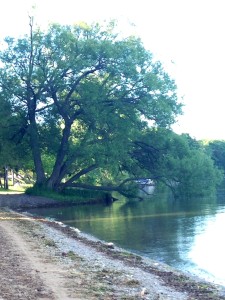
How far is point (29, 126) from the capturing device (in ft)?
164

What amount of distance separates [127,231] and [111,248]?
7.14 meters

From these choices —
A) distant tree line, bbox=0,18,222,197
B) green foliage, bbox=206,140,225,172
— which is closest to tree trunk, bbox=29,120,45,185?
distant tree line, bbox=0,18,222,197

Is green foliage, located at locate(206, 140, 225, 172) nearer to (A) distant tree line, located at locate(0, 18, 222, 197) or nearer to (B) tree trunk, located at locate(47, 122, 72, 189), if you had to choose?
(A) distant tree line, located at locate(0, 18, 222, 197)

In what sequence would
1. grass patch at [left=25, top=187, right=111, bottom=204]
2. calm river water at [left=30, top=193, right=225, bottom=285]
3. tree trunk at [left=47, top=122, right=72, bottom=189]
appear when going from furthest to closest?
grass patch at [left=25, top=187, right=111, bottom=204] → tree trunk at [left=47, top=122, right=72, bottom=189] → calm river water at [left=30, top=193, right=225, bottom=285]

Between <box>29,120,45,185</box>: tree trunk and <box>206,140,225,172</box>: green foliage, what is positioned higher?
<box>206,140,225,172</box>: green foliage

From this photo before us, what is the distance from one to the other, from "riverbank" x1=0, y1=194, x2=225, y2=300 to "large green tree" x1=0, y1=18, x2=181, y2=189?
2695 cm

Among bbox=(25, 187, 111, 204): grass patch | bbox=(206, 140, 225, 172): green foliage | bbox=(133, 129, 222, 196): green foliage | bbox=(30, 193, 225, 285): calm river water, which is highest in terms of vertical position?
bbox=(206, 140, 225, 172): green foliage

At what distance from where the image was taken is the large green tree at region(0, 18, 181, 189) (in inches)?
1875

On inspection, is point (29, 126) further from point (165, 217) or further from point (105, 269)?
point (105, 269)

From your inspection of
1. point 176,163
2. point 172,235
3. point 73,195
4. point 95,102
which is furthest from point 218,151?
point 172,235

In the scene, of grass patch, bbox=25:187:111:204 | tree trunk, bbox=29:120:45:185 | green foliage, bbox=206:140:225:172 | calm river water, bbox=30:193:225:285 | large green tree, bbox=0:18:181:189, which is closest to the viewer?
calm river water, bbox=30:193:225:285

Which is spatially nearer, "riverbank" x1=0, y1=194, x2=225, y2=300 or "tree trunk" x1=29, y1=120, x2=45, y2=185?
"riverbank" x1=0, y1=194, x2=225, y2=300

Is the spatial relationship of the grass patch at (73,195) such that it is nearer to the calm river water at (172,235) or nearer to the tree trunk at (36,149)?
the tree trunk at (36,149)

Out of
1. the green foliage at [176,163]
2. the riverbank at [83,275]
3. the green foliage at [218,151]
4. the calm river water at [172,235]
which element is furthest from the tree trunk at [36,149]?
the green foliage at [218,151]
